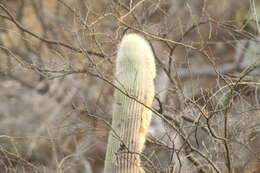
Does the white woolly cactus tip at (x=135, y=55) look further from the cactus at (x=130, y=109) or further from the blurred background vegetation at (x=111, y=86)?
the blurred background vegetation at (x=111, y=86)

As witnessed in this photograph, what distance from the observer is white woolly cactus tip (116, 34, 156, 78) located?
19.4 feet

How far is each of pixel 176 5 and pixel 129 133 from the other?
721cm

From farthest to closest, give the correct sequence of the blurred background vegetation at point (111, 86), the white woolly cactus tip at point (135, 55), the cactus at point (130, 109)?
the blurred background vegetation at point (111, 86), the white woolly cactus tip at point (135, 55), the cactus at point (130, 109)

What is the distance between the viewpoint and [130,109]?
5.84 metres

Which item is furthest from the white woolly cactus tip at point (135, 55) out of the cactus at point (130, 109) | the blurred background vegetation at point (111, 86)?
the blurred background vegetation at point (111, 86)

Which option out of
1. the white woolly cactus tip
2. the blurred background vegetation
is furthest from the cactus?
the blurred background vegetation

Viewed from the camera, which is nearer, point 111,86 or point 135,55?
point 135,55

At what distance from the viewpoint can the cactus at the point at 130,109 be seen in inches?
226

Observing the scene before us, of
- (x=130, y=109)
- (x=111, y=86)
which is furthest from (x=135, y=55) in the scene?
(x=111, y=86)

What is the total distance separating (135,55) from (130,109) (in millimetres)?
460

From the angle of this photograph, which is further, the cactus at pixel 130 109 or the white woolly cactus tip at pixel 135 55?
the white woolly cactus tip at pixel 135 55

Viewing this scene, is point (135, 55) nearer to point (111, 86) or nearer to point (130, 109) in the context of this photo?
point (130, 109)

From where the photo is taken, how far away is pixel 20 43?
13430mm

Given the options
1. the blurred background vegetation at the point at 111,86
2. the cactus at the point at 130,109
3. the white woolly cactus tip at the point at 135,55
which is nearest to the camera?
the cactus at the point at 130,109
